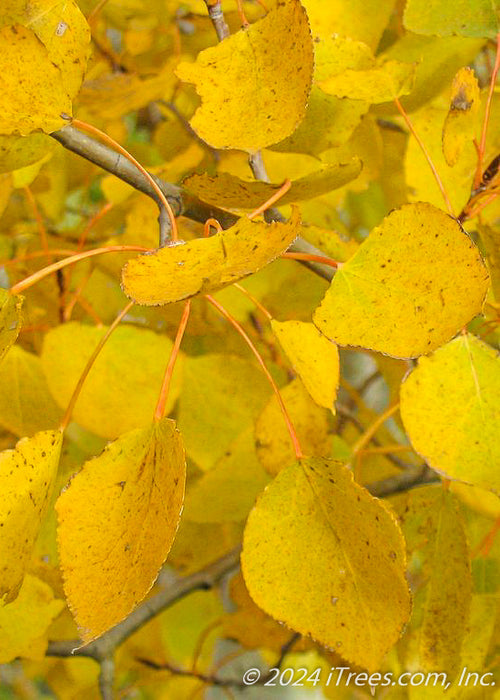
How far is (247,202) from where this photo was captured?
0.29 m

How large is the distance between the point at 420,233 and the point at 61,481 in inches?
11.5

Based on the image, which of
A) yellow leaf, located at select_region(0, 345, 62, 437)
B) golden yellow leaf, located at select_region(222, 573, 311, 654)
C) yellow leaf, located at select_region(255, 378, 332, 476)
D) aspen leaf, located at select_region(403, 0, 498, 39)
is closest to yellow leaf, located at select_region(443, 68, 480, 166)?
aspen leaf, located at select_region(403, 0, 498, 39)

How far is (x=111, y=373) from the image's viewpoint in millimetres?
458

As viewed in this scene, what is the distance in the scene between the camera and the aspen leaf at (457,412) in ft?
1.05

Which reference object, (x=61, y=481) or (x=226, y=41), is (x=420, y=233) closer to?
(x=226, y=41)

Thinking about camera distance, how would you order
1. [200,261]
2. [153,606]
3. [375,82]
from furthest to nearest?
[153,606]
[375,82]
[200,261]

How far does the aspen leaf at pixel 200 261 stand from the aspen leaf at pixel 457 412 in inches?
4.5

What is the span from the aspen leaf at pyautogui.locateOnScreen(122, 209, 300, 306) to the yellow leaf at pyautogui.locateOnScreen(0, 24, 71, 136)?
8cm

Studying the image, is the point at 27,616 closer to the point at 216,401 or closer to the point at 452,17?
the point at 216,401

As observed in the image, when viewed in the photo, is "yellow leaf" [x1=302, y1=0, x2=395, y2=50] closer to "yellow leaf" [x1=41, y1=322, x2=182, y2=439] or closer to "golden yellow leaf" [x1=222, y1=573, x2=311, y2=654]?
"yellow leaf" [x1=41, y1=322, x2=182, y2=439]

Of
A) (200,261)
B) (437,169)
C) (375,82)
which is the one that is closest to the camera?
(200,261)

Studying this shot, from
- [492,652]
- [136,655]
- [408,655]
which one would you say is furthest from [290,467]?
[136,655]

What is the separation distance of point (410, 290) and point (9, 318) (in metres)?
0.13

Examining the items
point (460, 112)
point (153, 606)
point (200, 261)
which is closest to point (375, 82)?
point (460, 112)
